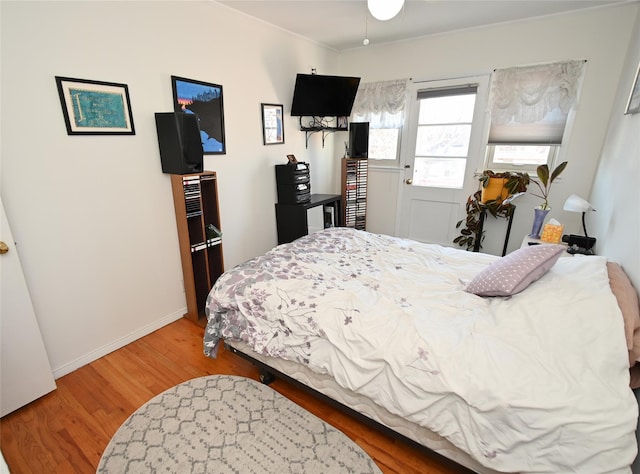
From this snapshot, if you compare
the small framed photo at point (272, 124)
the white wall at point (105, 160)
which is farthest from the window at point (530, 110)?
the white wall at point (105, 160)

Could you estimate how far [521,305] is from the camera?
1384mm

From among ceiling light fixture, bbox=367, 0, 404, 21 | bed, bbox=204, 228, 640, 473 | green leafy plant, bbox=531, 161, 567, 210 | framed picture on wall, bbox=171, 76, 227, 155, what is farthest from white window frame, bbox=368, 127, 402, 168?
bed, bbox=204, 228, 640, 473

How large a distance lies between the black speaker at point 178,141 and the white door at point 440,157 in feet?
8.32

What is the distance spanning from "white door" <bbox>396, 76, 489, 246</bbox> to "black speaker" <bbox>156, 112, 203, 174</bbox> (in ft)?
8.32

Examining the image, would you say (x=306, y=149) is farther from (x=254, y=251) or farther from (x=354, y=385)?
(x=354, y=385)

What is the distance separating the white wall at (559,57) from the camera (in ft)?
8.59

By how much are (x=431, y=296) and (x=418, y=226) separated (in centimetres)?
240

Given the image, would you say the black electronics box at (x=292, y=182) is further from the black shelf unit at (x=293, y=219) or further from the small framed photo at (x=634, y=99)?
the small framed photo at (x=634, y=99)

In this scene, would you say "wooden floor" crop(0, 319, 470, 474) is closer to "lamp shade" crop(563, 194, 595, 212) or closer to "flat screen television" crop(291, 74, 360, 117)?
"lamp shade" crop(563, 194, 595, 212)

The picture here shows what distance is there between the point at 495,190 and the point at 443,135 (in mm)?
900

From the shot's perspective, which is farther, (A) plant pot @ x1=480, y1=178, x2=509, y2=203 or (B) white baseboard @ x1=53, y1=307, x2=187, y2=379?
(A) plant pot @ x1=480, y1=178, x2=509, y2=203

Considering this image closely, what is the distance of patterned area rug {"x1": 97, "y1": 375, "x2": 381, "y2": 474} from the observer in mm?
1368

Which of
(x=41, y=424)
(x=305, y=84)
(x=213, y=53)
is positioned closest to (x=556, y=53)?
(x=305, y=84)

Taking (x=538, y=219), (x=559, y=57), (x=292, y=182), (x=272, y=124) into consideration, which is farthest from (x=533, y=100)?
(x=272, y=124)
